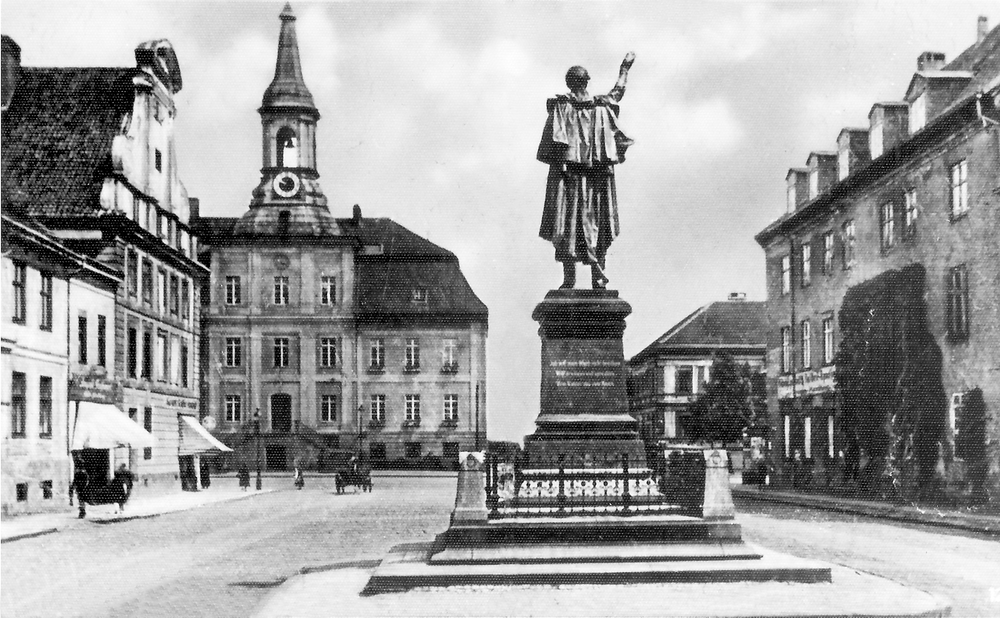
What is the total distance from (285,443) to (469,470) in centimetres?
5705

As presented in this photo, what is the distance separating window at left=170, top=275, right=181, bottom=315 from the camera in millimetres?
44812

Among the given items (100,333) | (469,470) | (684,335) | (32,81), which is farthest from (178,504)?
(684,335)

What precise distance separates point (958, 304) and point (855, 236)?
307 inches

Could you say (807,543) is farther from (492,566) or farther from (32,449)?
(32,449)

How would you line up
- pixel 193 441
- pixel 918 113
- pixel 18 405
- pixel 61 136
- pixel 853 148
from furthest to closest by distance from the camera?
pixel 193 441, pixel 853 148, pixel 61 136, pixel 918 113, pixel 18 405

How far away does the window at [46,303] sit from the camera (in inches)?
1222

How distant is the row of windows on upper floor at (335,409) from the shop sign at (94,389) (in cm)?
3271

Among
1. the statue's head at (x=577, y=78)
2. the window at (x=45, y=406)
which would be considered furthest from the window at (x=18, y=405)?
the statue's head at (x=577, y=78)

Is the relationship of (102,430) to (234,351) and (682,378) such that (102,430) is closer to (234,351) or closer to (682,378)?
(234,351)

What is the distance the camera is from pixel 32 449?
29.7 meters

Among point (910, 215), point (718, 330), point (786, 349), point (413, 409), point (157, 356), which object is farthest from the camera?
point (718, 330)

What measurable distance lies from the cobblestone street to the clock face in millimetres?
40783

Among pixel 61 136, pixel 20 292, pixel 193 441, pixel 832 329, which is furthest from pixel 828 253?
pixel 20 292

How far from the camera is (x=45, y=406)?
31203 mm
